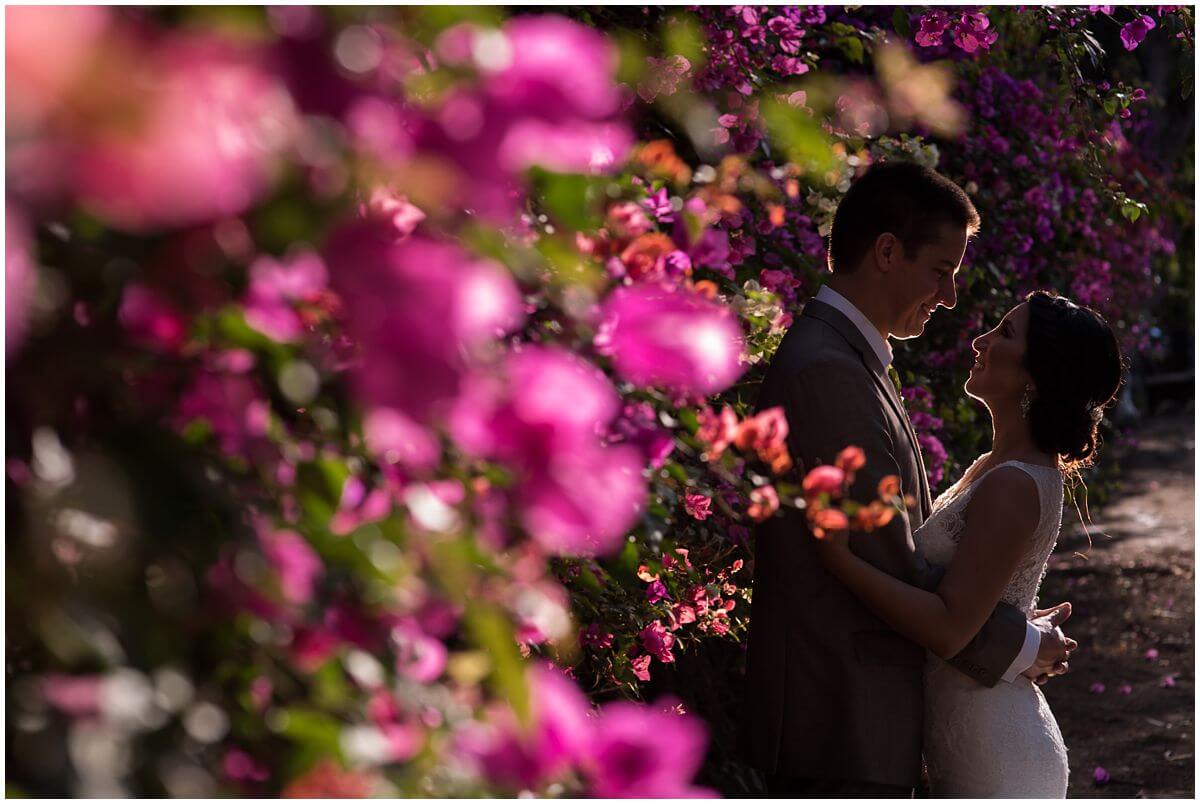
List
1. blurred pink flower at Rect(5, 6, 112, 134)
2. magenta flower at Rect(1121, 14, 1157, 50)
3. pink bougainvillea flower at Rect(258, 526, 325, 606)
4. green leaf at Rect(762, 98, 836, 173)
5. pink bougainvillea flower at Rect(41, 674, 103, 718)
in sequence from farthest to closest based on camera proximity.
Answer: magenta flower at Rect(1121, 14, 1157, 50), green leaf at Rect(762, 98, 836, 173), pink bougainvillea flower at Rect(258, 526, 325, 606), pink bougainvillea flower at Rect(41, 674, 103, 718), blurred pink flower at Rect(5, 6, 112, 134)

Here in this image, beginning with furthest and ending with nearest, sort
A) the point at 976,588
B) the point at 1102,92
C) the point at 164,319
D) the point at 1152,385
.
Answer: the point at 1152,385, the point at 1102,92, the point at 976,588, the point at 164,319

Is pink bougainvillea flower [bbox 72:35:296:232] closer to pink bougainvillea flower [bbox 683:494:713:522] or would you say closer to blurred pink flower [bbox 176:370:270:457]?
blurred pink flower [bbox 176:370:270:457]

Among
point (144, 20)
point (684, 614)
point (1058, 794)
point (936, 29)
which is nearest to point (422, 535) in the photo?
point (144, 20)

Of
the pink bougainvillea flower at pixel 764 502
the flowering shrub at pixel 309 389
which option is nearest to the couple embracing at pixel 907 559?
the pink bougainvillea flower at pixel 764 502

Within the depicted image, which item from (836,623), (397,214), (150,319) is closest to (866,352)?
(836,623)

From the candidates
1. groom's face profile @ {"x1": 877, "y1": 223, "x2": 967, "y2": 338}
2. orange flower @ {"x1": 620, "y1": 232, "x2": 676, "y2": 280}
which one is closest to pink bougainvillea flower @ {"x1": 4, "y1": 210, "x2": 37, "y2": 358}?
orange flower @ {"x1": 620, "y1": 232, "x2": 676, "y2": 280}

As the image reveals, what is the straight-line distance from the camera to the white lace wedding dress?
2418 millimetres

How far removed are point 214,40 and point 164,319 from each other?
21 cm

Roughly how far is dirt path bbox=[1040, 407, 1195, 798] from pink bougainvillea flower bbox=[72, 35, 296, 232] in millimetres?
5477

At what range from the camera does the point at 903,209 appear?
241 centimetres

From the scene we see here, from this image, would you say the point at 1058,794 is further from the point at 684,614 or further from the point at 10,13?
the point at 10,13

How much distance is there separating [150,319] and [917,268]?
1923 mm

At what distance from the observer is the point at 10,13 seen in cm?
59

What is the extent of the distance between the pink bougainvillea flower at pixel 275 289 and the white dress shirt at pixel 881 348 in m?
1.76
